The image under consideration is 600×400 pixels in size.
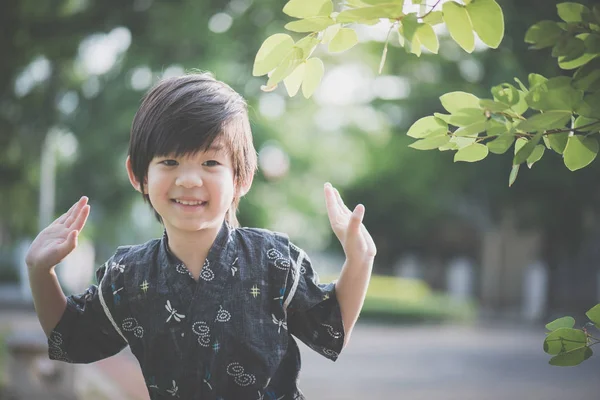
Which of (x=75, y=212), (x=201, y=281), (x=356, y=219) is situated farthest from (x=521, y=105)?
(x=75, y=212)

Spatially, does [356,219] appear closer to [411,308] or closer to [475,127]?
[475,127]

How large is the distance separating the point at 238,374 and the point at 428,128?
0.68 meters

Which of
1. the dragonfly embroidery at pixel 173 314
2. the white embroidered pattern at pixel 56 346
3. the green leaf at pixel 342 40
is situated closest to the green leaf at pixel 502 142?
the green leaf at pixel 342 40

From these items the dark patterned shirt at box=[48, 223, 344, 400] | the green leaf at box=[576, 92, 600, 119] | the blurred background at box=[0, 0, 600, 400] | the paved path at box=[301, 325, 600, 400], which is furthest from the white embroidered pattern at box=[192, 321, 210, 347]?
the paved path at box=[301, 325, 600, 400]

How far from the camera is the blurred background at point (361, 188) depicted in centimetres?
737

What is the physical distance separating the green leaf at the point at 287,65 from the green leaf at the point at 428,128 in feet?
0.77

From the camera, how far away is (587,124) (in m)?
1.14

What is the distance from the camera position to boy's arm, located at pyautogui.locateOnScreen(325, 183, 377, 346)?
1.54 meters

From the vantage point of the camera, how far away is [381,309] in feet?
56.7

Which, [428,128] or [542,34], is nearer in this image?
[542,34]

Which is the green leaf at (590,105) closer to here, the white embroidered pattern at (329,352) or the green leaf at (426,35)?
the green leaf at (426,35)

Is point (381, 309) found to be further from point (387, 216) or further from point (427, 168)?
point (387, 216)

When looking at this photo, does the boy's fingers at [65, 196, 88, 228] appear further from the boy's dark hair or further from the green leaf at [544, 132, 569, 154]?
the green leaf at [544, 132, 569, 154]

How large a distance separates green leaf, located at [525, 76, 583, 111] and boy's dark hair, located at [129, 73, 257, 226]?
0.74 meters
